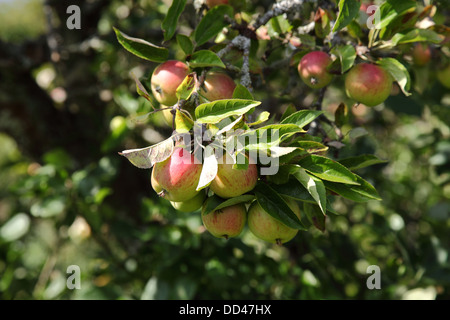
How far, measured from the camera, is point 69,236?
5.31 feet

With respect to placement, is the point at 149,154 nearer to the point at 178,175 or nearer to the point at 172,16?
the point at 178,175

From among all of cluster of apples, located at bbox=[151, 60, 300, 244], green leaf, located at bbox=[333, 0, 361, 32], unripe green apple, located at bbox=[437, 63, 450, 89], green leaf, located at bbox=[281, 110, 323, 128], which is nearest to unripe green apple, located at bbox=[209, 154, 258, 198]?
cluster of apples, located at bbox=[151, 60, 300, 244]

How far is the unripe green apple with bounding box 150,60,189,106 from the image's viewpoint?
2.42 ft

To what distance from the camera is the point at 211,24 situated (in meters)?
0.84

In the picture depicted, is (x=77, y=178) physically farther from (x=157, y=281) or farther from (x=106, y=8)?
(x=106, y=8)

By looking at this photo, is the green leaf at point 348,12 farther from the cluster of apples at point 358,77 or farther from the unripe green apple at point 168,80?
the unripe green apple at point 168,80

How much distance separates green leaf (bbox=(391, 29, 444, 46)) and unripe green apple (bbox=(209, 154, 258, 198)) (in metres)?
0.42

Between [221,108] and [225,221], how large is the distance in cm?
19

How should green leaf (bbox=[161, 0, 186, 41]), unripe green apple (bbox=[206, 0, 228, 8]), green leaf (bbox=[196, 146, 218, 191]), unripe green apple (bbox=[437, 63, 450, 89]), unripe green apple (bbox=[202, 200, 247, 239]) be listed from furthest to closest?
unripe green apple (bbox=[437, 63, 450, 89]), unripe green apple (bbox=[206, 0, 228, 8]), green leaf (bbox=[161, 0, 186, 41]), unripe green apple (bbox=[202, 200, 247, 239]), green leaf (bbox=[196, 146, 218, 191])

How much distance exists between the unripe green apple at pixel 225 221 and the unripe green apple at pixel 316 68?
0.30m

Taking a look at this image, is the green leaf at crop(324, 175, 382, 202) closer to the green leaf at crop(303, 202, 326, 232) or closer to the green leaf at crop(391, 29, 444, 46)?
the green leaf at crop(303, 202, 326, 232)

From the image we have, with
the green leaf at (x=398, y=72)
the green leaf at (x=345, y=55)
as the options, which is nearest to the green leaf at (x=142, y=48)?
the green leaf at (x=345, y=55)

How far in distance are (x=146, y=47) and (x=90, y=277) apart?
116 cm

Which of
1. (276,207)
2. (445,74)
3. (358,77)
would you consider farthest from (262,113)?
(445,74)
